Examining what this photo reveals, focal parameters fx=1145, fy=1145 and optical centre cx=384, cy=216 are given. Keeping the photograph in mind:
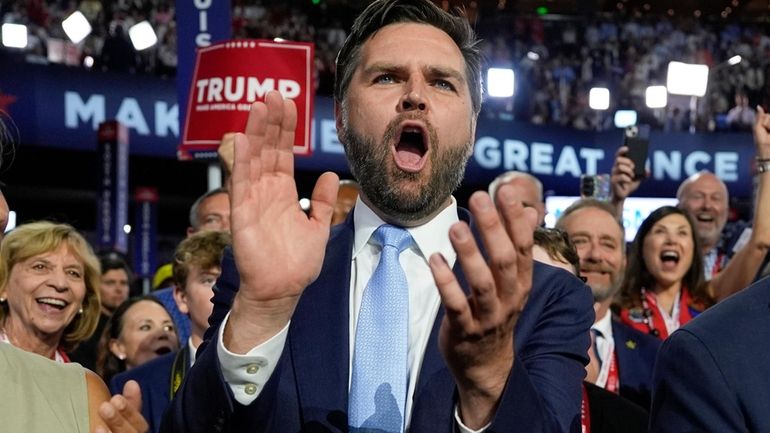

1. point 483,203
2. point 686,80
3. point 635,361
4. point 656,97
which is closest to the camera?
point 483,203

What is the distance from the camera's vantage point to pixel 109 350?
424 centimetres

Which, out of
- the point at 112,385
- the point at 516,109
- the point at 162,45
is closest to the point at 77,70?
the point at 162,45

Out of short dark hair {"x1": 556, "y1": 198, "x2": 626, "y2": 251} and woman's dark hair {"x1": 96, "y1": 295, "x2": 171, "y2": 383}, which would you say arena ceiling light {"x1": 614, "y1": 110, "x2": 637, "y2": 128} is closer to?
short dark hair {"x1": 556, "y1": 198, "x2": 626, "y2": 251}

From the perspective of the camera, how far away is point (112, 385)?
341 cm

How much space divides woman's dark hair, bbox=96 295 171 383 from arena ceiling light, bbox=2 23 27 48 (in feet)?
25.6

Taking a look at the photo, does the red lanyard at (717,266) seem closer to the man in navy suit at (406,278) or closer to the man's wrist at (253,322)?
the man in navy suit at (406,278)

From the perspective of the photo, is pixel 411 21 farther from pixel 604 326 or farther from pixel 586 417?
pixel 604 326

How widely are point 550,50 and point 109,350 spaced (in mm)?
14280

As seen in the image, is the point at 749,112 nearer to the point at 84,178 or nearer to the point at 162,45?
the point at 162,45

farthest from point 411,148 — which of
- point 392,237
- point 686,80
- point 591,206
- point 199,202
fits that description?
point 686,80

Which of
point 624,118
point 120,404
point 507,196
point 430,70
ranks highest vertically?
point 624,118

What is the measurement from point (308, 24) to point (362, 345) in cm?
1406

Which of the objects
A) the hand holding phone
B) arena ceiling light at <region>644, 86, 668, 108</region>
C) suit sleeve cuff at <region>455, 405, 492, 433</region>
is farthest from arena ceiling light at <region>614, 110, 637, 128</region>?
suit sleeve cuff at <region>455, 405, 492, 433</region>

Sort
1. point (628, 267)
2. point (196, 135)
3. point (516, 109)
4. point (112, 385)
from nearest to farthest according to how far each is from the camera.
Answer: point (112, 385) → point (628, 267) → point (196, 135) → point (516, 109)
